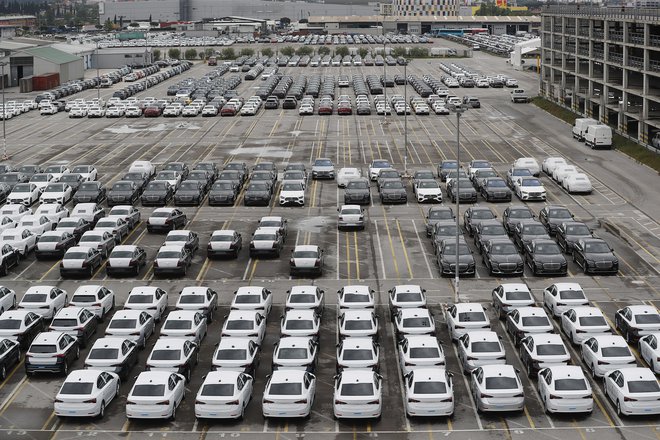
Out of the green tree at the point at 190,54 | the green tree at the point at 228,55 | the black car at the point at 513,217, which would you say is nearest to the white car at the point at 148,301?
the black car at the point at 513,217

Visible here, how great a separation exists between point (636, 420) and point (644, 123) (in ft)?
171

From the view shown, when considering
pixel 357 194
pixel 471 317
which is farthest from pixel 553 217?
pixel 471 317

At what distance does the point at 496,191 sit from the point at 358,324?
24.9 metres

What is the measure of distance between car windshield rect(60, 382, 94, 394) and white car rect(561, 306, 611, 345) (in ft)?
51.3

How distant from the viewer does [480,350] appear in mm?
29719

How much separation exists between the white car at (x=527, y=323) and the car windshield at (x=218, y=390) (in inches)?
410

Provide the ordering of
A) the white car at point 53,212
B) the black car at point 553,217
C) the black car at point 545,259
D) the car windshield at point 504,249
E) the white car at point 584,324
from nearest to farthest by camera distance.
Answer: the white car at point 584,324, the black car at point 545,259, the car windshield at point 504,249, the black car at point 553,217, the white car at point 53,212

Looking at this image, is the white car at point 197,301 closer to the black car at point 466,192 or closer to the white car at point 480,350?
the white car at point 480,350

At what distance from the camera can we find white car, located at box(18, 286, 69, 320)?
1395 inches

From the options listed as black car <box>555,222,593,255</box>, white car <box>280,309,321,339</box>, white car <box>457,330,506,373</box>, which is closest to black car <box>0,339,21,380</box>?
white car <box>280,309,321,339</box>

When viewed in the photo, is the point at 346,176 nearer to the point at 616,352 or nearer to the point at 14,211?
the point at 14,211

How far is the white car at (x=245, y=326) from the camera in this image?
32.0 metres

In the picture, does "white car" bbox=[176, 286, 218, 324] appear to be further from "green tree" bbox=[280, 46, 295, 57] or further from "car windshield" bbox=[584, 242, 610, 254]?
"green tree" bbox=[280, 46, 295, 57]

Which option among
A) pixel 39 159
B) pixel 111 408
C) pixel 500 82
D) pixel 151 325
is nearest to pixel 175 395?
pixel 111 408
